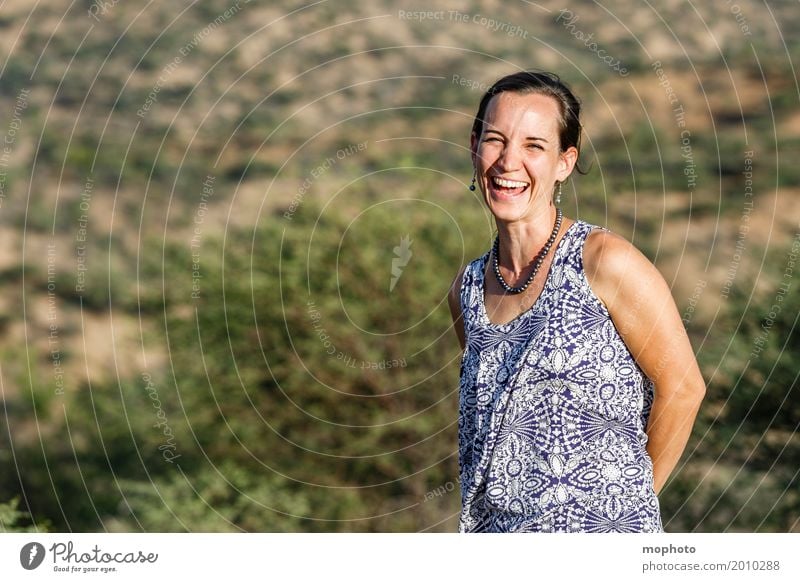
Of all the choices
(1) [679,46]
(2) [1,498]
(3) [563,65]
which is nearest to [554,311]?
(2) [1,498]

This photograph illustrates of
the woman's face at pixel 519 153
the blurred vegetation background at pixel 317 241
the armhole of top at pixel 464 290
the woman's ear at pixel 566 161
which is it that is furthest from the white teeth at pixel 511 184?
the blurred vegetation background at pixel 317 241

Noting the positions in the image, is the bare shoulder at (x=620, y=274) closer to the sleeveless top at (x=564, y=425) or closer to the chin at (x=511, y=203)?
the sleeveless top at (x=564, y=425)

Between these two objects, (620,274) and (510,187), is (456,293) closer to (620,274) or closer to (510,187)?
(510,187)

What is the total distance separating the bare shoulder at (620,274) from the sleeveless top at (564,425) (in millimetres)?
30

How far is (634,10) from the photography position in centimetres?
1059

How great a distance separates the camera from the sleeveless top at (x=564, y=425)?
255 cm

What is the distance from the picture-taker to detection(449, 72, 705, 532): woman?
8.41ft

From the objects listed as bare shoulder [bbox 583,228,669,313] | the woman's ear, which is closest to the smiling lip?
the woman's ear

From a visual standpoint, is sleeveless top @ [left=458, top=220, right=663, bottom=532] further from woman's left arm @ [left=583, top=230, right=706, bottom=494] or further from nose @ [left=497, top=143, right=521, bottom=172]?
nose @ [left=497, top=143, right=521, bottom=172]

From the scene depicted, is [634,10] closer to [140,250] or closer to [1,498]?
[140,250]

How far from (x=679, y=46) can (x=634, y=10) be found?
0.75m

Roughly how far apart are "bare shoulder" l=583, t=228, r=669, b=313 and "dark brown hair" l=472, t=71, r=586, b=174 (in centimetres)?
33

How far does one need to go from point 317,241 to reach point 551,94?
11.8 feet

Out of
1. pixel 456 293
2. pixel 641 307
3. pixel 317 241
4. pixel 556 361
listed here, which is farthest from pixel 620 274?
pixel 317 241
